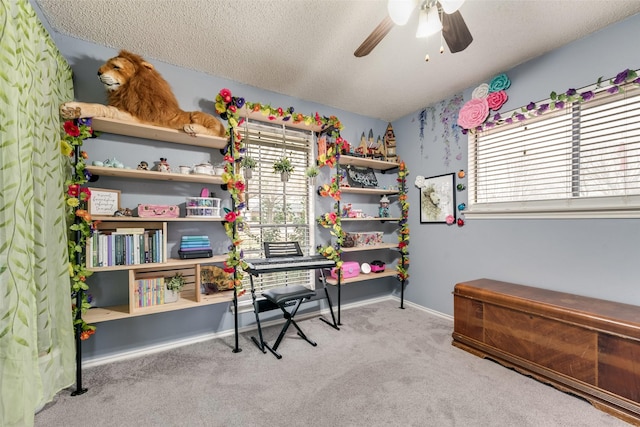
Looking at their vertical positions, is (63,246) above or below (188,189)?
below

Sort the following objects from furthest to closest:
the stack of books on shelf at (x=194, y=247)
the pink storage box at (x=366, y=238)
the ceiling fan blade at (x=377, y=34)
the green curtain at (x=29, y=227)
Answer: the pink storage box at (x=366, y=238)
the stack of books on shelf at (x=194, y=247)
the ceiling fan blade at (x=377, y=34)
the green curtain at (x=29, y=227)

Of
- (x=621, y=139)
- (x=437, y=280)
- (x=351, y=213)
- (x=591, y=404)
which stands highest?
(x=621, y=139)

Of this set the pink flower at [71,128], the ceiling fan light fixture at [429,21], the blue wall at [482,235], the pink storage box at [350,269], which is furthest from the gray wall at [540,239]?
the pink flower at [71,128]

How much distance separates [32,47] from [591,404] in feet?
13.1

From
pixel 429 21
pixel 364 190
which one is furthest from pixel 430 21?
pixel 364 190

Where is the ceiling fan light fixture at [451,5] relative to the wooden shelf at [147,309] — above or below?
above

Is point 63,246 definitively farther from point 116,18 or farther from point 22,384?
point 116,18

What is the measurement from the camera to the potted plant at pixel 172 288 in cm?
219

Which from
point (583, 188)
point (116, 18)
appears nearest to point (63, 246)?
point (116, 18)

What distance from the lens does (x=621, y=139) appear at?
1.92 m

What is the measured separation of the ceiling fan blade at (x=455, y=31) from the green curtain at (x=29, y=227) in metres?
2.19

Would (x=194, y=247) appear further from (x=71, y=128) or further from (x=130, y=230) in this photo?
(x=71, y=128)

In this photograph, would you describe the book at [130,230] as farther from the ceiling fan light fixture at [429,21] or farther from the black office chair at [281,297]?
the ceiling fan light fixture at [429,21]

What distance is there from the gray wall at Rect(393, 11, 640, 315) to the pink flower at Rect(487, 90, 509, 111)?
0.05m
